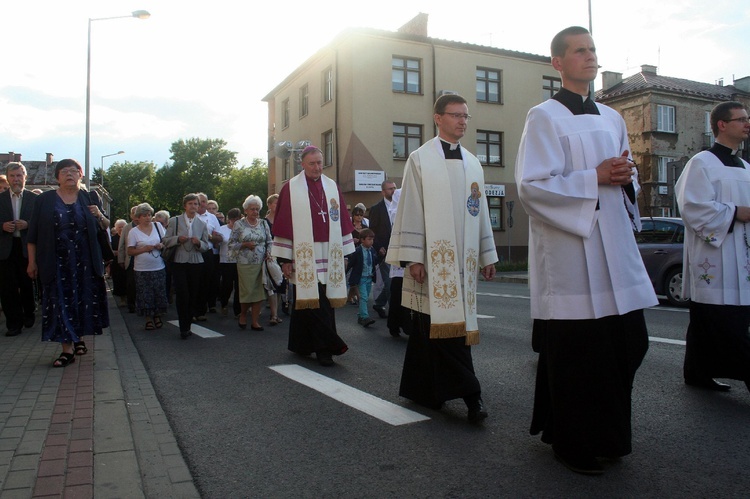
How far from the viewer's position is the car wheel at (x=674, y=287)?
1181cm

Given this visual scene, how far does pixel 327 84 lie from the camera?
33.8m

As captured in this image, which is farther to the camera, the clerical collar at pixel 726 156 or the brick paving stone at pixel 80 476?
the clerical collar at pixel 726 156

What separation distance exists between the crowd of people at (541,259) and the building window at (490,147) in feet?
86.8

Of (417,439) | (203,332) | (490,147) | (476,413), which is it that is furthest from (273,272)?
(490,147)

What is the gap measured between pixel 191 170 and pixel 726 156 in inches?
3507

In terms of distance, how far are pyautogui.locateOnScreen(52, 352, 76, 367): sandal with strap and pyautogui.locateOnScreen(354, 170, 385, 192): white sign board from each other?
2432 centimetres

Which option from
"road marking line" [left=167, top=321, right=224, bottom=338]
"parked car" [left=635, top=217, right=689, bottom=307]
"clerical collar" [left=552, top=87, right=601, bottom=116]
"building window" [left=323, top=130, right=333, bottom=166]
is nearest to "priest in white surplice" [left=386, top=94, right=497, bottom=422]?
"clerical collar" [left=552, top=87, right=601, bottom=116]

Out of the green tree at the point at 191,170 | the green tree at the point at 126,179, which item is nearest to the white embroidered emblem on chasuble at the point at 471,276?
the green tree at the point at 191,170

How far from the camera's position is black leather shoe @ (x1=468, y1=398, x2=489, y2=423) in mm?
4336

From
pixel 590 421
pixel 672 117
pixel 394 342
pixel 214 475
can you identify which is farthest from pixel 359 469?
pixel 672 117

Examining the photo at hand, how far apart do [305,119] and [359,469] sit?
Result: 34.3 metres

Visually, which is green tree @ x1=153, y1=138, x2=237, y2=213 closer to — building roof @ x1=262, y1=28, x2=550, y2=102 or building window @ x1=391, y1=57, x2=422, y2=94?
building roof @ x1=262, y1=28, x2=550, y2=102

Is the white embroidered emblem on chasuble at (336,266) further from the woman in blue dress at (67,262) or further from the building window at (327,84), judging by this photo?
the building window at (327,84)

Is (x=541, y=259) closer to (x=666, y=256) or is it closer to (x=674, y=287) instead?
(x=674, y=287)
